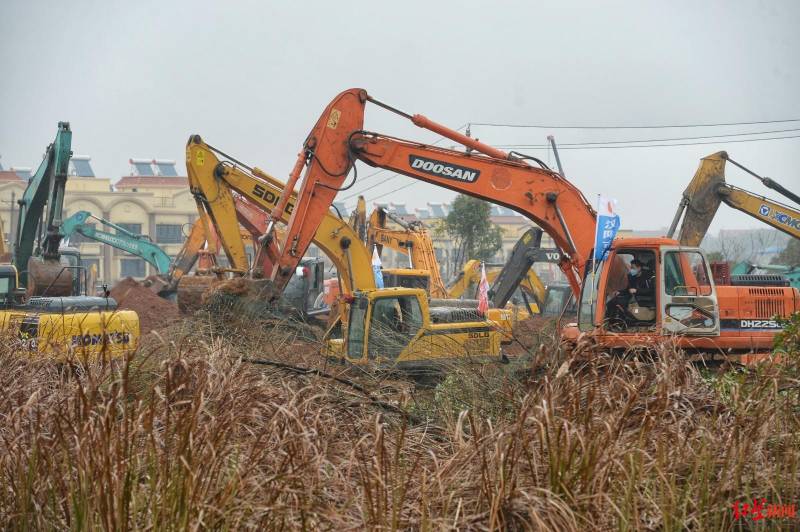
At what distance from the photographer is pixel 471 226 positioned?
5166 cm

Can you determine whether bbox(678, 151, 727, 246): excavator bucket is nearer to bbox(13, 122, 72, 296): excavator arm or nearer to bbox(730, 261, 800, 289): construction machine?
bbox(730, 261, 800, 289): construction machine

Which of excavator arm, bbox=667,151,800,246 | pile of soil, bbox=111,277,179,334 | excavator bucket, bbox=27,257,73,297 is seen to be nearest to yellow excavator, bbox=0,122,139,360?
excavator bucket, bbox=27,257,73,297

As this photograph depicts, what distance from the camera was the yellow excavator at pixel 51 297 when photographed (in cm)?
870

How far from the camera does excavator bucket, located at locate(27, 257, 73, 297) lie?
16.6 meters

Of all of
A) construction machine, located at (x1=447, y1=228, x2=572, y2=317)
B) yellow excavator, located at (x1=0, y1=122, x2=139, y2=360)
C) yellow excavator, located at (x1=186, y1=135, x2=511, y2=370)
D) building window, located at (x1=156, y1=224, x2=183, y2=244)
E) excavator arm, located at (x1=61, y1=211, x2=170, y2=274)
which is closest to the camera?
yellow excavator, located at (x1=0, y1=122, x2=139, y2=360)

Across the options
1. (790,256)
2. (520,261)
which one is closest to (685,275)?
(520,261)

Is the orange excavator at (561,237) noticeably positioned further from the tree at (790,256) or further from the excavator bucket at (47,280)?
the tree at (790,256)

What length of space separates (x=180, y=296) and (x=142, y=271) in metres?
56.0

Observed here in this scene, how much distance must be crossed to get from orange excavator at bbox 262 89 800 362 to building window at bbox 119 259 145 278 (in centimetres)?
5738

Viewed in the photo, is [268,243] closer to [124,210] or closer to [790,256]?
[790,256]

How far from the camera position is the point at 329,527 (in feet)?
15.0

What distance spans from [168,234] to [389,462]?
70624 millimetres

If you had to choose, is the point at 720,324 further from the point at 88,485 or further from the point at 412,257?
the point at 412,257

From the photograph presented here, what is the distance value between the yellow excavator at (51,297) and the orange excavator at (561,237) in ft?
11.3
